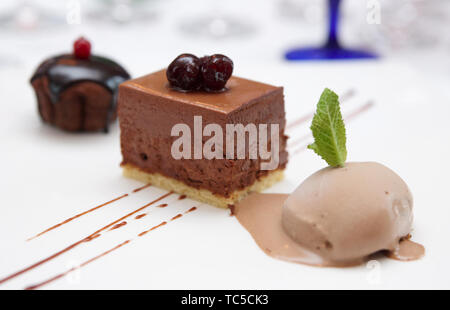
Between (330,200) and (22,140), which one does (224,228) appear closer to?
(330,200)

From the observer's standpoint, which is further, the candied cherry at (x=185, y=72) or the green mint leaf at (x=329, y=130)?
the candied cherry at (x=185, y=72)

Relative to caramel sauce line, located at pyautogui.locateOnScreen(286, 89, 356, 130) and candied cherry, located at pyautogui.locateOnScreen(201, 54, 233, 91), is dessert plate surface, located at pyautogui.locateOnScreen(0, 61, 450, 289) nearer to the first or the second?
caramel sauce line, located at pyautogui.locateOnScreen(286, 89, 356, 130)

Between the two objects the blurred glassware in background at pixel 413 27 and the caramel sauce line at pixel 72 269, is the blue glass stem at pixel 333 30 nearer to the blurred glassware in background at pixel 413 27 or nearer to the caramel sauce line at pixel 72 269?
the blurred glassware in background at pixel 413 27

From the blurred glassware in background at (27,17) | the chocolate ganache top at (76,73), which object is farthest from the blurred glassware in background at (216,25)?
the chocolate ganache top at (76,73)

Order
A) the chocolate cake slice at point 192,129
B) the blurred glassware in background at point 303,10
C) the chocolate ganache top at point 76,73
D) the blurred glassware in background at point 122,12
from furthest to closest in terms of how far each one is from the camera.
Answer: the blurred glassware in background at point 303,10, the blurred glassware in background at point 122,12, the chocolate ganache top at point 76,73, the chocolate cake slice at point 192,129

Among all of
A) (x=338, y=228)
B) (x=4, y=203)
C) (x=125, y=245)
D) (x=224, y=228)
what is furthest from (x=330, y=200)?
(x=4, y=203)

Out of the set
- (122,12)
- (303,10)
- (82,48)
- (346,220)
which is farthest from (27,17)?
(346,220)

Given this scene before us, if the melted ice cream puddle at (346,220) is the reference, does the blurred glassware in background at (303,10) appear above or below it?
above
